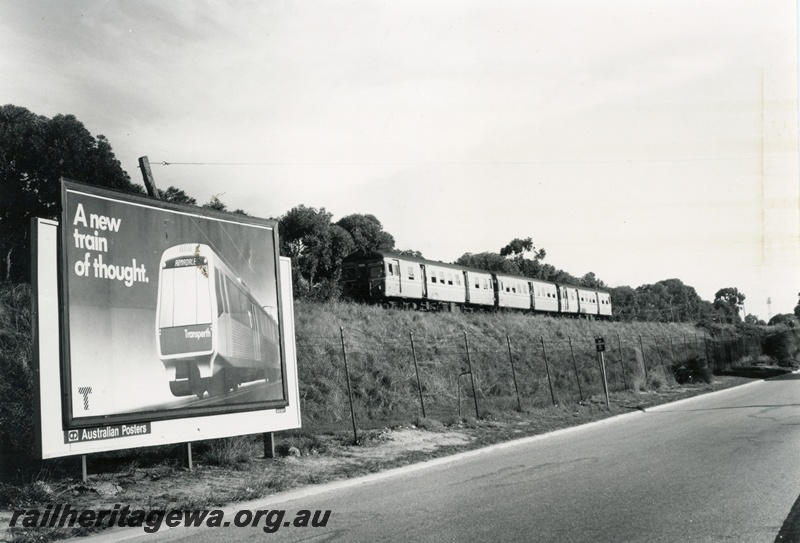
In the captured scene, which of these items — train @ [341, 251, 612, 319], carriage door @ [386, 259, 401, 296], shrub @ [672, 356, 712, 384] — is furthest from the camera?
shrub @ [672, 356, 712, 384]

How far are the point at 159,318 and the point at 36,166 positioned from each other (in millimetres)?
18664

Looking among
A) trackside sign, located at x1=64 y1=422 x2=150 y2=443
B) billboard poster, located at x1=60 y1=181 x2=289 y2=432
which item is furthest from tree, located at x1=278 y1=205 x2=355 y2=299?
trackside sign, located at x1=64 y1=422 x2=150 y2=443

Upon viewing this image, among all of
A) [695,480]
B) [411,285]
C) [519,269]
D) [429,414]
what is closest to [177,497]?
[695,480]

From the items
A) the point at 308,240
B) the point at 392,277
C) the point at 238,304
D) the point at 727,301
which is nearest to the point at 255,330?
the point at 238,304

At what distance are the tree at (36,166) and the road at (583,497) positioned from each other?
62.7 feet

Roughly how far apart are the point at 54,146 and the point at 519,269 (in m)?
58.7

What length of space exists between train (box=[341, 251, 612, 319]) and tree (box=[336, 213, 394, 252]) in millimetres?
15480

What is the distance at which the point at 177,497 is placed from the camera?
8.92m

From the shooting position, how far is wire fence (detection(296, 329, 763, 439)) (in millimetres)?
17047

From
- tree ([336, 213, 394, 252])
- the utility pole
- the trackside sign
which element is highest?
tree ([336, 213, 394, 252])

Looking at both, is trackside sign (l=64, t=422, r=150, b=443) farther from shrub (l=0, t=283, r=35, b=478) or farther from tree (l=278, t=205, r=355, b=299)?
tree (l=278, t=205, r=355, b=299)

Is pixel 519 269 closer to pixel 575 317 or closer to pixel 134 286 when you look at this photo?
pixel 575 317

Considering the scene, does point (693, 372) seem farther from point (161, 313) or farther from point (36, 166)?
point (36, 166)

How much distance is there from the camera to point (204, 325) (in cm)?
1070
